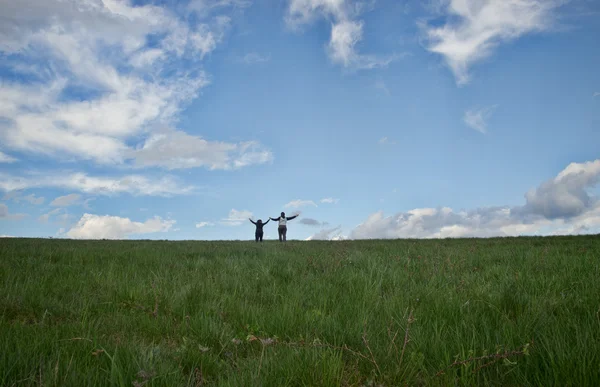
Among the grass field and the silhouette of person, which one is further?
the silhouette of person

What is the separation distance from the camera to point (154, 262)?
29.1ft

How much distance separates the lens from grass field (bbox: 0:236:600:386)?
2.61 metres

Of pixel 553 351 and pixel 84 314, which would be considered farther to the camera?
pixel 84 314

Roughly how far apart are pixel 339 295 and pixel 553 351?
2.61 metres

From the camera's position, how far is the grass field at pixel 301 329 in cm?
261

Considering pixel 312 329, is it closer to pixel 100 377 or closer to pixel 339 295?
pixel 339 295

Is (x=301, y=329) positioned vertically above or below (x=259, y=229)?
below

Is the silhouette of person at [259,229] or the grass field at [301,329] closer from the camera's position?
the grass field at [301,329]

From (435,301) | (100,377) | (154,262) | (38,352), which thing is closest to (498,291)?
(435,301)

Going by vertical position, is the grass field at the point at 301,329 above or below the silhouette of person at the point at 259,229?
below

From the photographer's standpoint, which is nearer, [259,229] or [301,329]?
[301,329]

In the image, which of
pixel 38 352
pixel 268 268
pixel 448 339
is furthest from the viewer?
pixel 268 268

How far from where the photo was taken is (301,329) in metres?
3.72

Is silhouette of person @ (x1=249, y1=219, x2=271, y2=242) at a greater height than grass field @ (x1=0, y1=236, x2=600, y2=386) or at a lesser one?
greater
